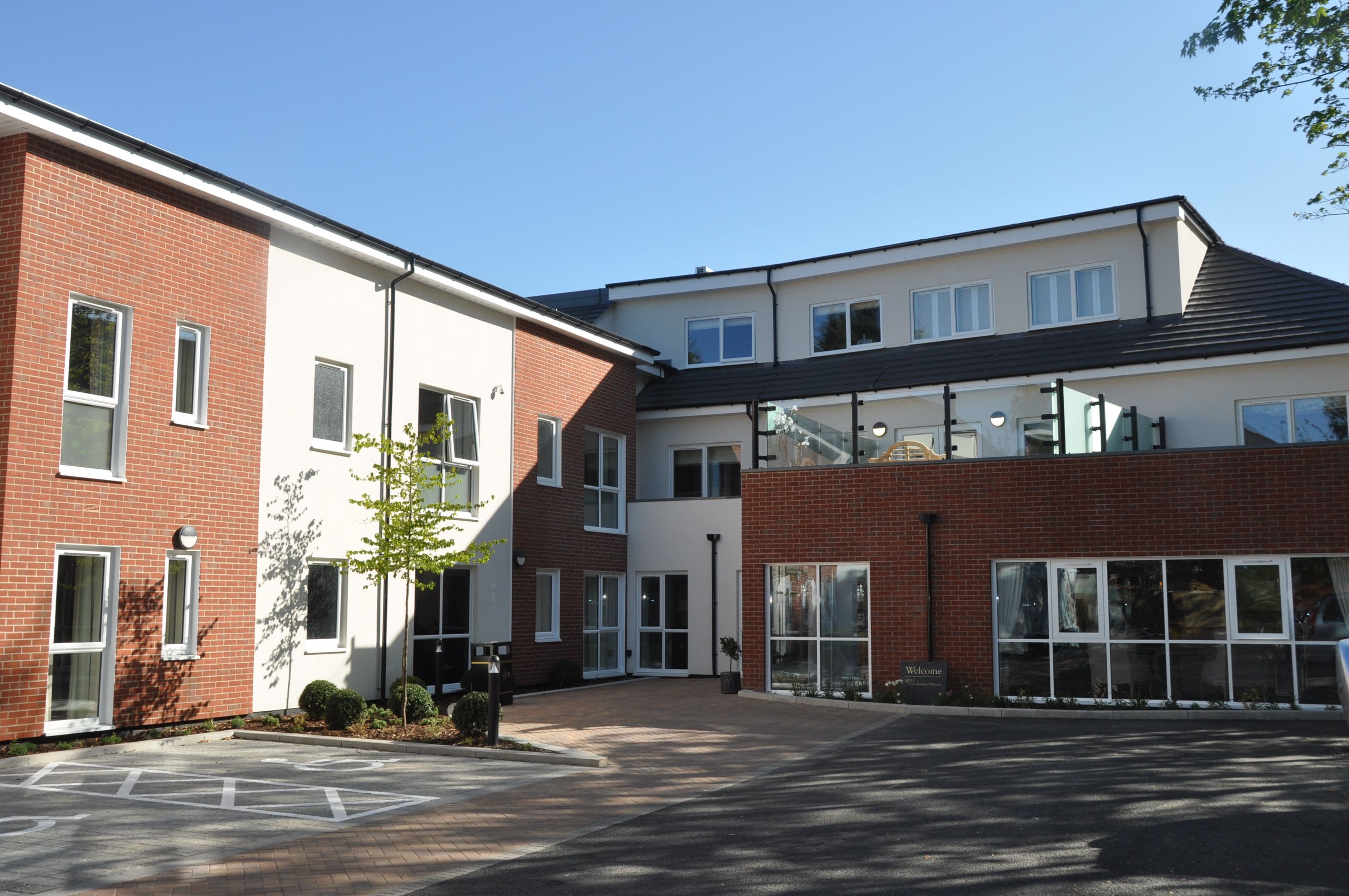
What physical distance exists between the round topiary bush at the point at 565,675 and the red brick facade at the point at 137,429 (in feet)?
21.4

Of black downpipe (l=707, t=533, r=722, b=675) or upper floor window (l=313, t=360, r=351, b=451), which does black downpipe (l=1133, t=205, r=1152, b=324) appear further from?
upper floor window (l=313, t=360, r=351, b=451)

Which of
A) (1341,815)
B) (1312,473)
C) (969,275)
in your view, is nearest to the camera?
(1341,815)

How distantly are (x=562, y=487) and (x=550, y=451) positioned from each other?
0.72 meters

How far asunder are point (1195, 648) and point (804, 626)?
5.62 metres

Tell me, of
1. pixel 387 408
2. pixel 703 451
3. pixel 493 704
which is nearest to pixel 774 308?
pixel 703 451

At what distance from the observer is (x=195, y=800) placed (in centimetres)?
1005

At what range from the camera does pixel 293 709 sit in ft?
51.1

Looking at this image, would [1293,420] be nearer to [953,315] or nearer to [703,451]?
[953,315]

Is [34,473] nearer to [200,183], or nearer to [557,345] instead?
[200,183]

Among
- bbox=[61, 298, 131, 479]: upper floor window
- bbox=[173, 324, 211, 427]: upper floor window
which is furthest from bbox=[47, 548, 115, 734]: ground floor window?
bbox=[173, 324, 211, 427]: upper floor window

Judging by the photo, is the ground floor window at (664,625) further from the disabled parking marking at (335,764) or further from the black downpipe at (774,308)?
the disabled parking marking at (335,764)

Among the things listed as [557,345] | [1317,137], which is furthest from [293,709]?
[1317,137]

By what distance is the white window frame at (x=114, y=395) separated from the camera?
12961mm

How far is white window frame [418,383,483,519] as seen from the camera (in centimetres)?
1867
